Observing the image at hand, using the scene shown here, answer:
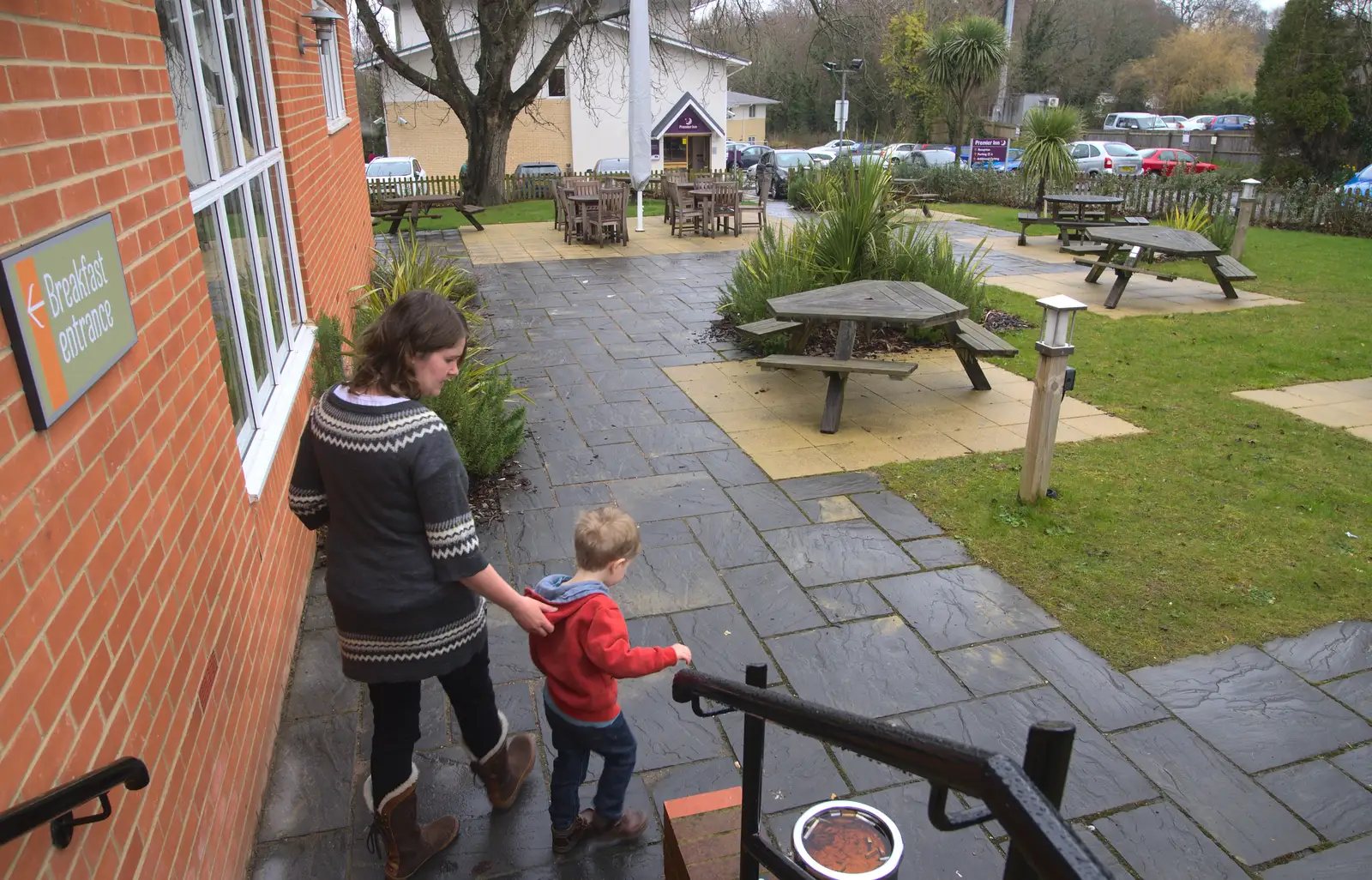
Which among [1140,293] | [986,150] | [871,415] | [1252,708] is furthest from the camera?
[986,150]

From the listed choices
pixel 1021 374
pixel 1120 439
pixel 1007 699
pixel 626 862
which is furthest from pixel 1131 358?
pixel 626 862

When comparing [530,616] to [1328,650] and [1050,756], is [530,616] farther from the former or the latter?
[1328,650]

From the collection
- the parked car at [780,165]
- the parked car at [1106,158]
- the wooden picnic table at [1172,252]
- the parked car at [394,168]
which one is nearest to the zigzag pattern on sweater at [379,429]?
the wooden picnic table at [1172,252]

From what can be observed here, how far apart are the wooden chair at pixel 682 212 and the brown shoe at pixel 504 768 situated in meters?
13.0

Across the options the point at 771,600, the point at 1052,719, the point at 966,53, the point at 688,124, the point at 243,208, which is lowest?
the point at 771,600

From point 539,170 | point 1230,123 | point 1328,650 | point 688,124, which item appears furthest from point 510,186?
point 1230,123

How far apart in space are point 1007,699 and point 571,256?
1102 centimetres

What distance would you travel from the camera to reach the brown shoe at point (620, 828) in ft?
8.43

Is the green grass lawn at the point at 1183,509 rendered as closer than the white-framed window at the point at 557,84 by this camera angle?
Yes

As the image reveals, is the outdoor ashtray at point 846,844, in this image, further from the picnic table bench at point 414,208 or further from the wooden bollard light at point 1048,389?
the picnic table bench at point 414,208

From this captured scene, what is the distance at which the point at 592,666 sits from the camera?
7.61 feet

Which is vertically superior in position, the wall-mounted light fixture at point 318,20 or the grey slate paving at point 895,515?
the wall-mounted light fixture at point 318,20

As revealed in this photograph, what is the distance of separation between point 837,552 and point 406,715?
2.44m

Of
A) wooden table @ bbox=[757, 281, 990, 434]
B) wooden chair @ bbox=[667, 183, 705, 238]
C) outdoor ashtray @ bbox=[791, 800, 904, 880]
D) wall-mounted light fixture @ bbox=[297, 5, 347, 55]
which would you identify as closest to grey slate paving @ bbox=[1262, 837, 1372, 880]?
outdoor ashtray @ bbox=[791, 800, 904, 880]
